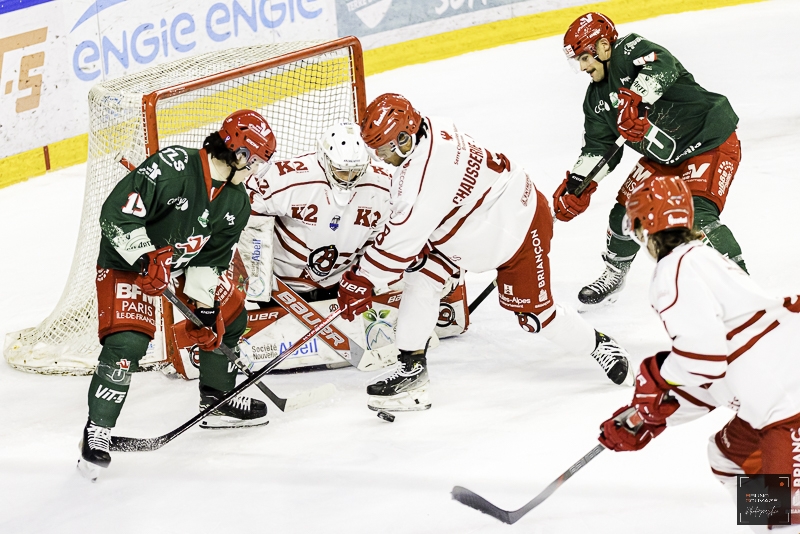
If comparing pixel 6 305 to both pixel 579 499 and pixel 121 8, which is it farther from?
pixel 579 499

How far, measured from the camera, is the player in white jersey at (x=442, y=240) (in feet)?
10.0

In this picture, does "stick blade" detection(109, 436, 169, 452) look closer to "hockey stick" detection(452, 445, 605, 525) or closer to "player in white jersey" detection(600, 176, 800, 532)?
"hockey stick" detection(452, 445, 605, 525)

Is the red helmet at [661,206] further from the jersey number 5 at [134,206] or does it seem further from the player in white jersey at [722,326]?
the jersey number 5 at [134,206]

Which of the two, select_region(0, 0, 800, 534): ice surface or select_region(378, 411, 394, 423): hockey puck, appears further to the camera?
select_region(378, 411, 394, 423): hockey puck

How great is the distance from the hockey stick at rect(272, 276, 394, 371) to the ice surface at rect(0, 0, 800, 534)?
56 millimetres

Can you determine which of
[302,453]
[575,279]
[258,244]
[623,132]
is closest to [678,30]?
[575,279]

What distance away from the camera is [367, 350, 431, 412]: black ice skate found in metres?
3.33

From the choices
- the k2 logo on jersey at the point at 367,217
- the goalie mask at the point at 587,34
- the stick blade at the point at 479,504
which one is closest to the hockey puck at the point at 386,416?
the stick blade at the point at 479,504

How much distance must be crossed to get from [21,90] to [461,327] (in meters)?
2.91

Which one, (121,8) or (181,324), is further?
(121,8)

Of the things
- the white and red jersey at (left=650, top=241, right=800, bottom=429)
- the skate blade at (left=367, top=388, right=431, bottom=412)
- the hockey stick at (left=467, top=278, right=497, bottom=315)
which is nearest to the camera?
the white and red jersey at (left=650, top=241, right=800, bottom=429)

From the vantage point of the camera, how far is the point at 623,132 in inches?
142

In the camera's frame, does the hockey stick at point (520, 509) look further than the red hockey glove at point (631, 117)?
No

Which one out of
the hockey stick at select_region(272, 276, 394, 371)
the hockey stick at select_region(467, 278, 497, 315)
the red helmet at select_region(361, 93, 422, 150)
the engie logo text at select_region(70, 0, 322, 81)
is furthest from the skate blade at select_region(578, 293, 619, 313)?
the engie logo text at select_region(70, 0, 322, 81)
